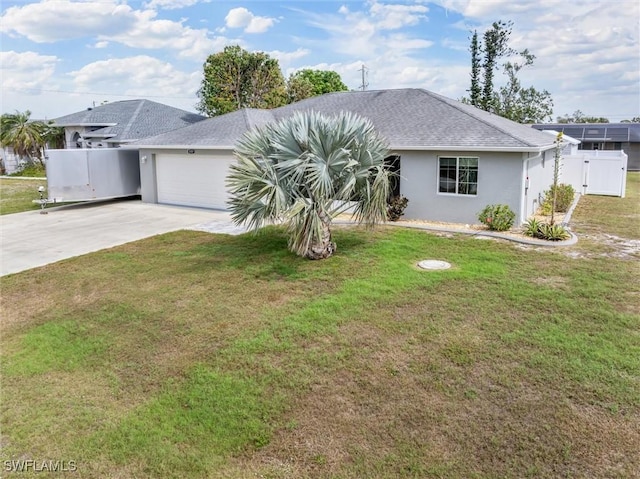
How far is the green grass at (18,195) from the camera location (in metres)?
20.8

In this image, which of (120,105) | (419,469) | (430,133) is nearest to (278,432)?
(419,469)

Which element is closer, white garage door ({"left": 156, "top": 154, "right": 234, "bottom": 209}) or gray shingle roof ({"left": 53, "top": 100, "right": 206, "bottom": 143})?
white garage door ({"left": 156, "top": 154, "right": 234, "bottom": 209})

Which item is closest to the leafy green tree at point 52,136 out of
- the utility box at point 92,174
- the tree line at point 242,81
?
the tree line at point 242,81

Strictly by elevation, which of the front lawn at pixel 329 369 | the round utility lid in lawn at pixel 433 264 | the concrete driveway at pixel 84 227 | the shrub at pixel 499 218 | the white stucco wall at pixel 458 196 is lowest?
the front lawn at pixel 329 369

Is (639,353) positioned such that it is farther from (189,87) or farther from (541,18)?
(189,87)

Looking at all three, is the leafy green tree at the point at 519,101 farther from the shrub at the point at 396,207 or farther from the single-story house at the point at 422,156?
the shrub at the point at 396,207

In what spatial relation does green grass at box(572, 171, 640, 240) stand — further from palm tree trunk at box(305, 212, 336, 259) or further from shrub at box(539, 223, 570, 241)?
palm tree trunk at box(305, 212, 336, 259)

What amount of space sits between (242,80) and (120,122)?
1146 centimetres

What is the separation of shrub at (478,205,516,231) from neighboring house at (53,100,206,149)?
20096 mm

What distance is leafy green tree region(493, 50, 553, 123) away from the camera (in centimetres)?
4184

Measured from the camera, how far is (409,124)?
16969 mm

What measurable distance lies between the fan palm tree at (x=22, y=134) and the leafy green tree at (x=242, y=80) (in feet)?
43.1

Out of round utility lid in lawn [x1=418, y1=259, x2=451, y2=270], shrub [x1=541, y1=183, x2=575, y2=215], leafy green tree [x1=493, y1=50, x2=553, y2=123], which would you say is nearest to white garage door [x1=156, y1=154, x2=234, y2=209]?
round utility lid in lawn [x1=418, y1=259, x2=451, y2=270]

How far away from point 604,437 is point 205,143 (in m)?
17.3
